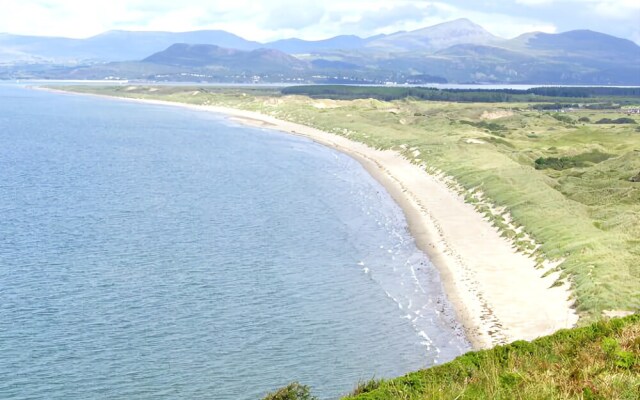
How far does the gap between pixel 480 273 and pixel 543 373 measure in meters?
27.0

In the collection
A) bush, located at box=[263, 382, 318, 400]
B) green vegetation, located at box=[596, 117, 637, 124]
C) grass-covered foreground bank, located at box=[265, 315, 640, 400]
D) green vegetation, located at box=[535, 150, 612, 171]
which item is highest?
grass-covered foreground bank, located at box=[265, 315, 640, 400]

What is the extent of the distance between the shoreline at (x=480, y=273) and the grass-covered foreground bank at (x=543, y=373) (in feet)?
35.4

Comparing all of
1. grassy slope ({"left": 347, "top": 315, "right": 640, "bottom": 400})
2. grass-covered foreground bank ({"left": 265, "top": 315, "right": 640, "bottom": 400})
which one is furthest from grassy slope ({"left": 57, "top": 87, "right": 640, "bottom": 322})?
grass-covered foreground bank ({"left": 265, "top": 315, "right": 640, "bottom": 400})

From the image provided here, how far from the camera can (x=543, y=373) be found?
18.7m

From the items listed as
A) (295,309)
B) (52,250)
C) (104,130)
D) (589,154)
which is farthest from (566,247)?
(104,130)

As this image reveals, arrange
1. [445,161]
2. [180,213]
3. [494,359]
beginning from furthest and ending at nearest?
[445,161] < [180,213] < [494,359]

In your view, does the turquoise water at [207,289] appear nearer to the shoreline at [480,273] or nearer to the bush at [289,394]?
the shoreline at [480,273]

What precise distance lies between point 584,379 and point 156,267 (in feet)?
110

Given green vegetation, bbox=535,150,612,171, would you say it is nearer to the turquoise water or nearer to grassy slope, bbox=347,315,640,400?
the turquoise water

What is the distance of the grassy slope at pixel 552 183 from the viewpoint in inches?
1598

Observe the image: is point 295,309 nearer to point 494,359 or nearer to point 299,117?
point 494,359

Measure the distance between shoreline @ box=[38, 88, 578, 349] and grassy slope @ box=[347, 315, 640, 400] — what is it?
10.5m

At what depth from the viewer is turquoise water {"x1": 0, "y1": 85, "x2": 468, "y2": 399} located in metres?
31.7

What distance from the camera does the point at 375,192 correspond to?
79.5 metres
